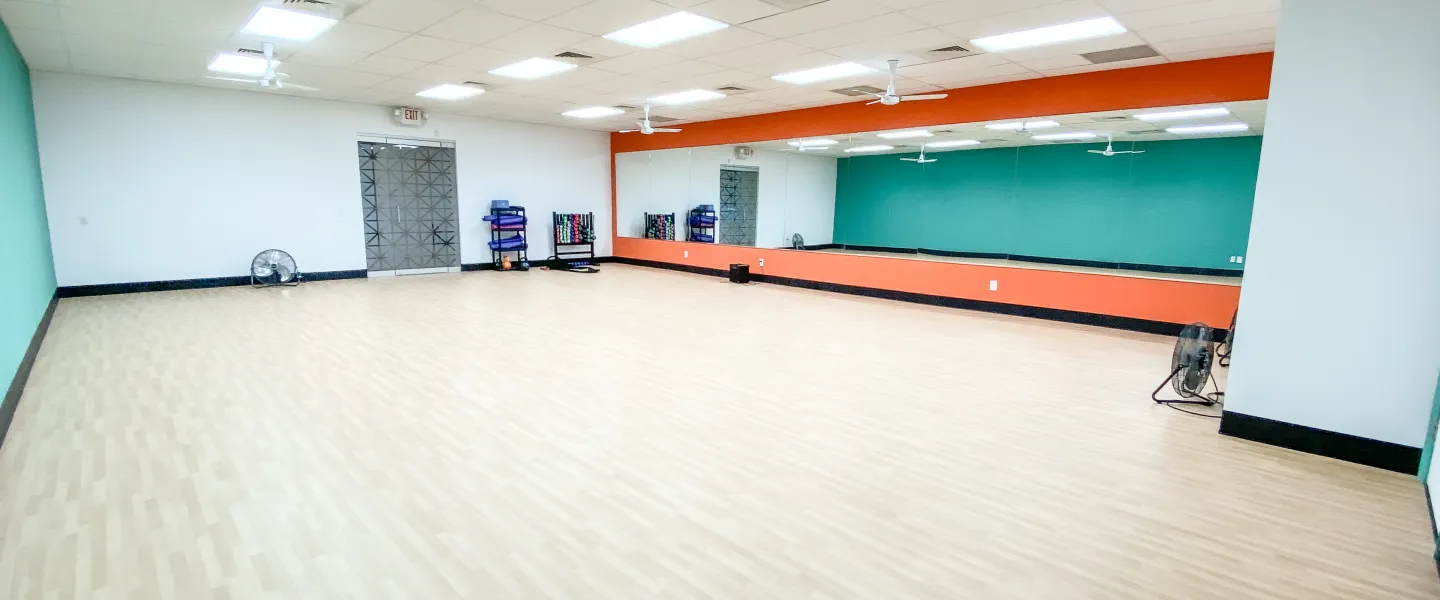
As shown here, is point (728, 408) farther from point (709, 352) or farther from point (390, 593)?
point (390, 593)

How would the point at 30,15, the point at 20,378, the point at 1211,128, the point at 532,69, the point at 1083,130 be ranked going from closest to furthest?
the point at 20,378
the point at 30,15
the point at 532,69
the point at 1211,128
the point at 1083,130

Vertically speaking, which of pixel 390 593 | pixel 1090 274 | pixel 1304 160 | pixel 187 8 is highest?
pixel 187 8

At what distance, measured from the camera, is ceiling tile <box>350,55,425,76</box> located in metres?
→ 6.53

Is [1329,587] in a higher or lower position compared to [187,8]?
lower

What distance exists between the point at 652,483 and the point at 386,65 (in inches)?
240

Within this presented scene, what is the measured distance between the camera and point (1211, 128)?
7.57 meters

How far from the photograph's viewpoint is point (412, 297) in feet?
27.1

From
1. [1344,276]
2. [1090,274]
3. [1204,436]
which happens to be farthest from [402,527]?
[1090,274]

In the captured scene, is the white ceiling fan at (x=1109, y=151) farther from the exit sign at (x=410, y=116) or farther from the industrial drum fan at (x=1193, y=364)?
the exit sign at (x=410, y=116)

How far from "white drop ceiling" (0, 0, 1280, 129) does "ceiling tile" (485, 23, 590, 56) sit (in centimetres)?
3

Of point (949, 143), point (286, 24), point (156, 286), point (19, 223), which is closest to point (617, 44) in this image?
point (286, 24)

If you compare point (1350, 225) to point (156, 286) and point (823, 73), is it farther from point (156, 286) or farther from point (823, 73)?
point (156, 286)

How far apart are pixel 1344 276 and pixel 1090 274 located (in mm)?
3997

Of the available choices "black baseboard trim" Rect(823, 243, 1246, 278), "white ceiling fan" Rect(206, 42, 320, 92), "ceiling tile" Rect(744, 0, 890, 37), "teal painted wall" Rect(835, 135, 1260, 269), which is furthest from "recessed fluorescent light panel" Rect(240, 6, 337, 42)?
"teal painted wall" Rect(835, 135, 1260, 269)
